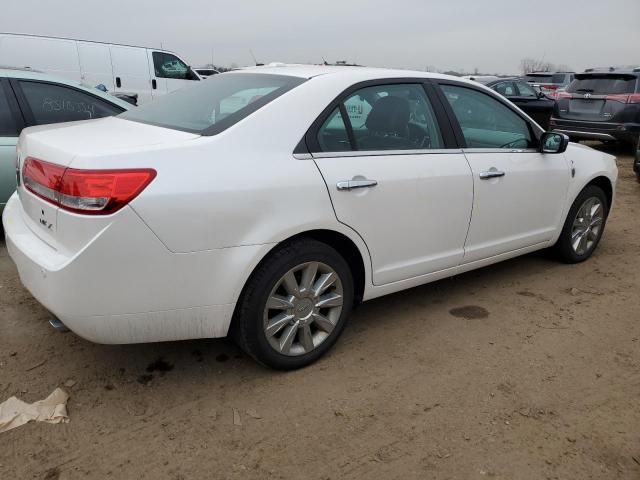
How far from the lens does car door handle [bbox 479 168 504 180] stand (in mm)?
3428

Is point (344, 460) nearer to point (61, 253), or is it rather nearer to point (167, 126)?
point (61, 253)

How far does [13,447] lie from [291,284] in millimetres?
1348

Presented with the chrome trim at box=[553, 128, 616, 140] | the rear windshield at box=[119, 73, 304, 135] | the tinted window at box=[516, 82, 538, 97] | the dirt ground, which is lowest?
the dirt ground

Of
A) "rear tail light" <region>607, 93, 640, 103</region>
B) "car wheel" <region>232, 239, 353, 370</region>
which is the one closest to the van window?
"rear tail light" <region>607, 93, 640, 103</region>

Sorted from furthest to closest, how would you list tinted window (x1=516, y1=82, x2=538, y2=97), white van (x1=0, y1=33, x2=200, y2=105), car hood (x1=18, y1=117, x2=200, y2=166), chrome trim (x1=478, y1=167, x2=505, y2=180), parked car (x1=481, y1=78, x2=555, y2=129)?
tinted window (x1=516, y1=82, x2=538, y2=97)
parked car (x1=481, y1=78, x2=555, y2=129)
white van (x1=0, y1=33, x2=200, y2=105)
chrome trim (x1=478, y1=167, x2=505, y2=180)
car hood (x1=18, y1=117, x2=200, y2=166)

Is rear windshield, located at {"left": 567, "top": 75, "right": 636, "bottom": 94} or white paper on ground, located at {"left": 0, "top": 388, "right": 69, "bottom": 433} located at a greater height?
rear windshield, located at {"left": 567, "top": 75, "right": 636, "bottom": 94}

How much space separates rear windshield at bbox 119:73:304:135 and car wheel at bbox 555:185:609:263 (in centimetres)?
265

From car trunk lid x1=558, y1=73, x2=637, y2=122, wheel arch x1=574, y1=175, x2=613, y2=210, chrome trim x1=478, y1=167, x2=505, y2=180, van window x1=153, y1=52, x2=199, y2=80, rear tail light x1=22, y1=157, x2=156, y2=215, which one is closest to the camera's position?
rear tail light x1=22, y1=157, x2=156, y2=215

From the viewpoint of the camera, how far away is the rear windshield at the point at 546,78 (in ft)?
63.4

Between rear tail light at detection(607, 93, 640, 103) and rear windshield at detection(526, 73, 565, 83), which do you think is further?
rear windshield at detection(526, 73, 565, 83)

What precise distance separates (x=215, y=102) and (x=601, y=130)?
28.9ft

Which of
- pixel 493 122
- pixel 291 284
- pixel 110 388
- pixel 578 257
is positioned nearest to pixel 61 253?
pixel 110 388

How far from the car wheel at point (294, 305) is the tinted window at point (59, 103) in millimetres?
3098

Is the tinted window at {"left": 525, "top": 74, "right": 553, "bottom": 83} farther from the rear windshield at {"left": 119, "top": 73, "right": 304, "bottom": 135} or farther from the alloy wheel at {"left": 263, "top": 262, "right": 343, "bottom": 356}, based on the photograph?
the alloy wheel at {"left": 263, "top": 262, "right": 343, "bottom": 356}
